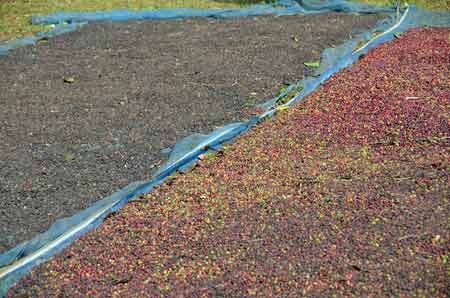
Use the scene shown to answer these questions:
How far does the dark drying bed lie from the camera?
4.00m

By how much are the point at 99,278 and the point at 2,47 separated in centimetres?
443

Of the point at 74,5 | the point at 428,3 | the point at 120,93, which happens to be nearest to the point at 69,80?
the point at 120,93

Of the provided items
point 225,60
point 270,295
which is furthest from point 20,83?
point 270,295

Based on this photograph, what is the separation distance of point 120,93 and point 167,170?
1.61 meters

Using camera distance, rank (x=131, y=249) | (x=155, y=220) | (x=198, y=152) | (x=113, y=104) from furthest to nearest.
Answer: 1. (x=113, y=104)
2. (x=198, y=152)
3. (x=155, y=220)
4. (x=131, y=249)

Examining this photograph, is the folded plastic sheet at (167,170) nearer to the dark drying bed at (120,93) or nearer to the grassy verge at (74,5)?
the dark drying bed at (120,93)

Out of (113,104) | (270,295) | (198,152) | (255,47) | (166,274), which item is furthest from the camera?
(255,47)

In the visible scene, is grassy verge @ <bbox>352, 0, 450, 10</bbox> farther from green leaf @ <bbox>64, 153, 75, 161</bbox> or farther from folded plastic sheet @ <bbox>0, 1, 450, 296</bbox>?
green leaf @ <bbox>64, 153, 75, 161</bbox>

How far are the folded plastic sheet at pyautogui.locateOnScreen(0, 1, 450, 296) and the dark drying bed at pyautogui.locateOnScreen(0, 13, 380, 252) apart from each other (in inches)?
4.7

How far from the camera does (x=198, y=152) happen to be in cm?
423

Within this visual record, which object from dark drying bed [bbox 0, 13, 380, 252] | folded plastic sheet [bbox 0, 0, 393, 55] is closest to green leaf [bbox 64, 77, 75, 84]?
dark drying bed [bbox 0, 13, 380, 252]

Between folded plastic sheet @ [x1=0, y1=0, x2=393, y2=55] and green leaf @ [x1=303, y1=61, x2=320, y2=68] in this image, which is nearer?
green leaf @ [x1=303, y1=61, x2=320, y2=68]

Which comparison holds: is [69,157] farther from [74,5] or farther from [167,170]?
[74,5]

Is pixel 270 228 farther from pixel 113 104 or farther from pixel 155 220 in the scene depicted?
pixel 113 104
